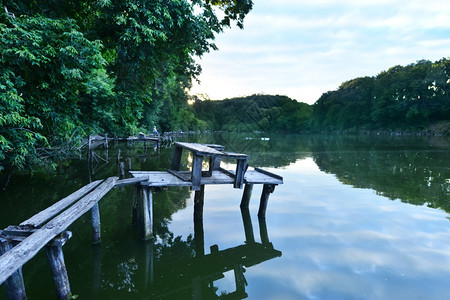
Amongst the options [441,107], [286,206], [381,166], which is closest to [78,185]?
[286,206]

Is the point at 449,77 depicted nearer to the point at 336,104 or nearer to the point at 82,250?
the point at 336,104

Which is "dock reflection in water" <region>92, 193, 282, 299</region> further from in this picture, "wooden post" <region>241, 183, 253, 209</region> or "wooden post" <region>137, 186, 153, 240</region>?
"wooden post" <region>241, 183, 253, 209</region>

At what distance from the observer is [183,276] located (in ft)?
17.2

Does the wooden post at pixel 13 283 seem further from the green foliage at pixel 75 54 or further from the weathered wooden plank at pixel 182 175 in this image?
the weathered wooden plank at pixel 182 175

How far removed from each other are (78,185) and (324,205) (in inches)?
392

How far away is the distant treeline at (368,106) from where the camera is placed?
211 feet

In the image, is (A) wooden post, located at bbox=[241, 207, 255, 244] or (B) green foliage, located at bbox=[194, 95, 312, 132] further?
(B) green foliage, located at bbox=[194, 95, 312, 132]

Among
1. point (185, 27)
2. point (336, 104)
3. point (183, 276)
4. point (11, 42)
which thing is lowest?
point (183, 276)

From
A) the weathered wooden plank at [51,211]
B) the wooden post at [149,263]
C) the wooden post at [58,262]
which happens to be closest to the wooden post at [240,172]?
the wooden post at [149,263]

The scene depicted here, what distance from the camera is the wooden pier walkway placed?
3322 millimetres

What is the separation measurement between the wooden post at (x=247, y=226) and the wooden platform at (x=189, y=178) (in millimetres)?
1240

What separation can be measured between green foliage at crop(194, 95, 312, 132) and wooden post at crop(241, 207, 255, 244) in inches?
2880

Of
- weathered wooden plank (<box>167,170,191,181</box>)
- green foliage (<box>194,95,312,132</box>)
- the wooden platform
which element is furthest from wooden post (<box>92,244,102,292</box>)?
green foliage (<box>194,95,312,132</box>)

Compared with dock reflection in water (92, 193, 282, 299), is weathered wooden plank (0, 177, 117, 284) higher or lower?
higher
